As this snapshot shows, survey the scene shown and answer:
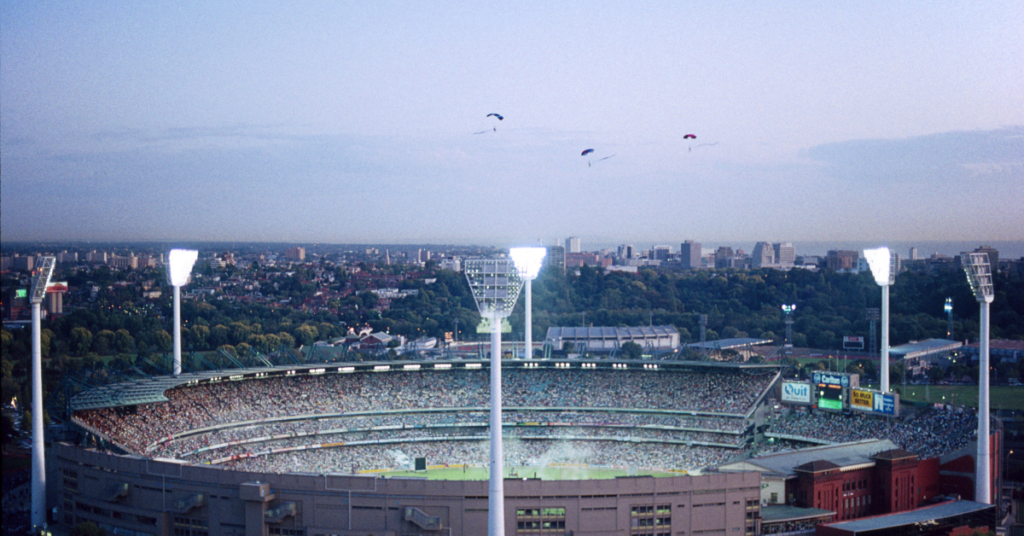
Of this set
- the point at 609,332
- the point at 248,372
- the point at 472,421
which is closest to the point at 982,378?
the point at 472,421

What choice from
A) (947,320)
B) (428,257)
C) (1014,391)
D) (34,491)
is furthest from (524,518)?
(428,257)

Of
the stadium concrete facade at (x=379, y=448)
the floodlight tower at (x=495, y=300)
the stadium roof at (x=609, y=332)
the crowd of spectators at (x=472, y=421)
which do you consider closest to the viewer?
the floodlight tower at (x=495, y=300)

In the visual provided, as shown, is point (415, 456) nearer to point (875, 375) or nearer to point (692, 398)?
point (692, 398)

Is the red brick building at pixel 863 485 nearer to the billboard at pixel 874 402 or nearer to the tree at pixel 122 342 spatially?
the billboard at pixel 874 402

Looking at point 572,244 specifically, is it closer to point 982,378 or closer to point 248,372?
point 248,372

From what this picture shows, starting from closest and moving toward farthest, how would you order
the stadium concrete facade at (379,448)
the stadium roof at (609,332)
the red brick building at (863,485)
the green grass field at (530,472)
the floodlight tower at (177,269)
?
the stadium concrete facade at (379,448) → the red brick building at (863,485) → the green grass field at (530,472) → the floodlight tower at (177,269) → the stadium roof at (609,332)

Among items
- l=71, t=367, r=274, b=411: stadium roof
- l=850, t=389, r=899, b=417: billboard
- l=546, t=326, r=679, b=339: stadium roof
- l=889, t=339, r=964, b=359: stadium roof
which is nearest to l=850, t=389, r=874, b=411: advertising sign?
l=850, t=389, r=899, b=417: billboard

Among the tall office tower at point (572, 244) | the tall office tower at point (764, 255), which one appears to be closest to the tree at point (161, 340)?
the tall office tower at point (572, 244)

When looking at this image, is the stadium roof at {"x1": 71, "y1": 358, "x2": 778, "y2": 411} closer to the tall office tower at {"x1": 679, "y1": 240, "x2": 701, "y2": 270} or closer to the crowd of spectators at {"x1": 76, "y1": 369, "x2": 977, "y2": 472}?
the crowd of spectators at {"x1": 76, "y1": 369, "x2": 977, "y2": 472}
